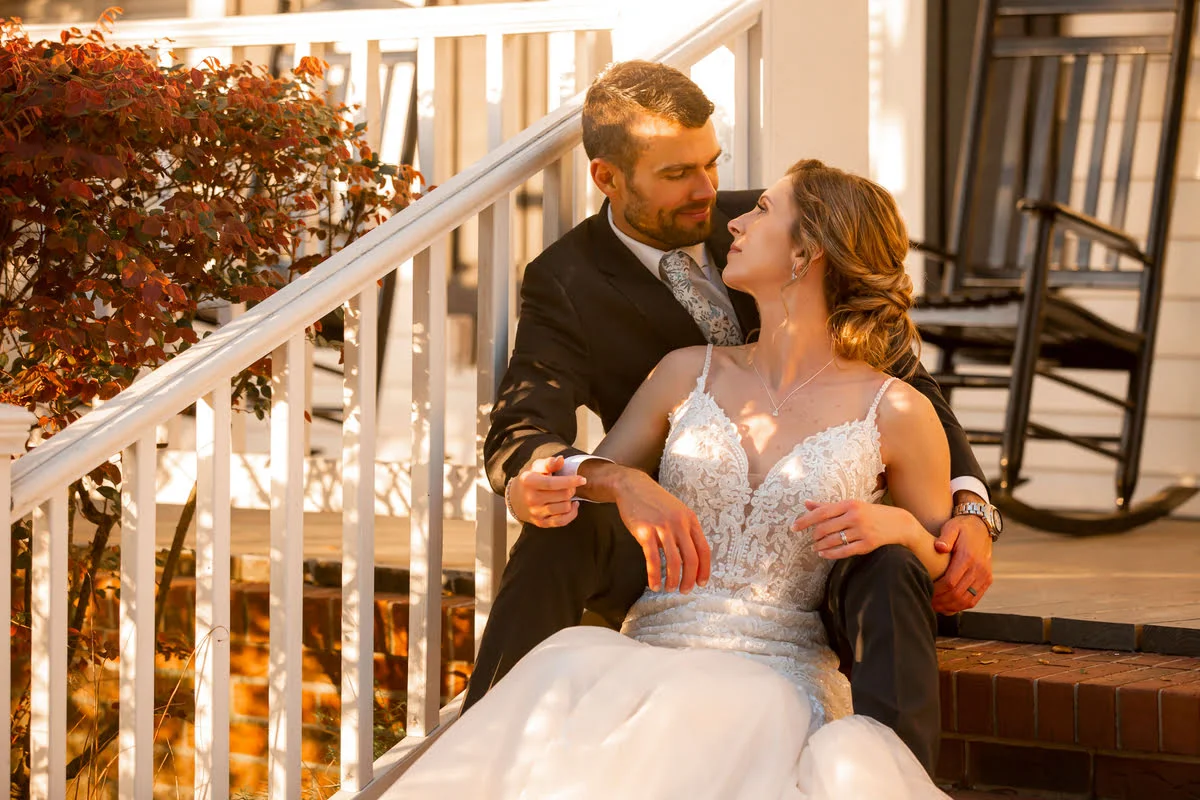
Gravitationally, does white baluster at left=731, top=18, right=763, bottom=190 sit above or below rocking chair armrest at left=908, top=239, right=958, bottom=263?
above

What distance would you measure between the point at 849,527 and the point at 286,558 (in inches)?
30.8

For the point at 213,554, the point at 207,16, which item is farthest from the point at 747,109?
the point at 207,16

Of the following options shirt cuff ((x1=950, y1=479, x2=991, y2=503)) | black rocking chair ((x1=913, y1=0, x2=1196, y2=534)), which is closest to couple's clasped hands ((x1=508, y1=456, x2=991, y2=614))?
shirt cuff ((x1=950, y1=479, x2=991, y2=503))

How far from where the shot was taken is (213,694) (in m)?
1.90

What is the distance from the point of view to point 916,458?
2.05m

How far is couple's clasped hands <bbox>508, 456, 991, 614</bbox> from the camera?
186cm

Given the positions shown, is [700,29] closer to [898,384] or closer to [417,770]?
[898,384]

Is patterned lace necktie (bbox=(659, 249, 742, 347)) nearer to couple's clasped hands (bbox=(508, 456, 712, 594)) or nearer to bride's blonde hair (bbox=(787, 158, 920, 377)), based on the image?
bride's blonde hair (bbox=(787, 158, 920, 377))

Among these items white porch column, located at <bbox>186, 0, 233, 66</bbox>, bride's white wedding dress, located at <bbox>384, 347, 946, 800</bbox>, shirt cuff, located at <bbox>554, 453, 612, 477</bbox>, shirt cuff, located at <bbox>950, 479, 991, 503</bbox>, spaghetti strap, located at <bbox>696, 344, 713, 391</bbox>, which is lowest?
bride's white wedding dress, located at <bbox>384, 347, 946, 800</bbox>

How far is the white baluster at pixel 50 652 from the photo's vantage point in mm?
1695

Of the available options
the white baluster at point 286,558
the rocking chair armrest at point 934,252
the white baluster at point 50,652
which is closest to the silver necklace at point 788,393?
the white baluster at point 286,558

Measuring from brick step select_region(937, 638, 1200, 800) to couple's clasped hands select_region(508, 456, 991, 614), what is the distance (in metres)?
0.41

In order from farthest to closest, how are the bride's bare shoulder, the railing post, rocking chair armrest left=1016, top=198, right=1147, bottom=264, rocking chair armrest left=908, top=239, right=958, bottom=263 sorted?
rocking chair armrest left=908, top=239, right=958, bottom=263
rocking chair armrest left=1016, top=198, right=1147, bottom=264
the bride's bare shoulder
the railing post

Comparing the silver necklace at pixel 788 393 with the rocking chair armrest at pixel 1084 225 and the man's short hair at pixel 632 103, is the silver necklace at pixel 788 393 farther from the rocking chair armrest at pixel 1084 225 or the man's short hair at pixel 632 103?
the rocking chair armrest at pixel 1084 225
